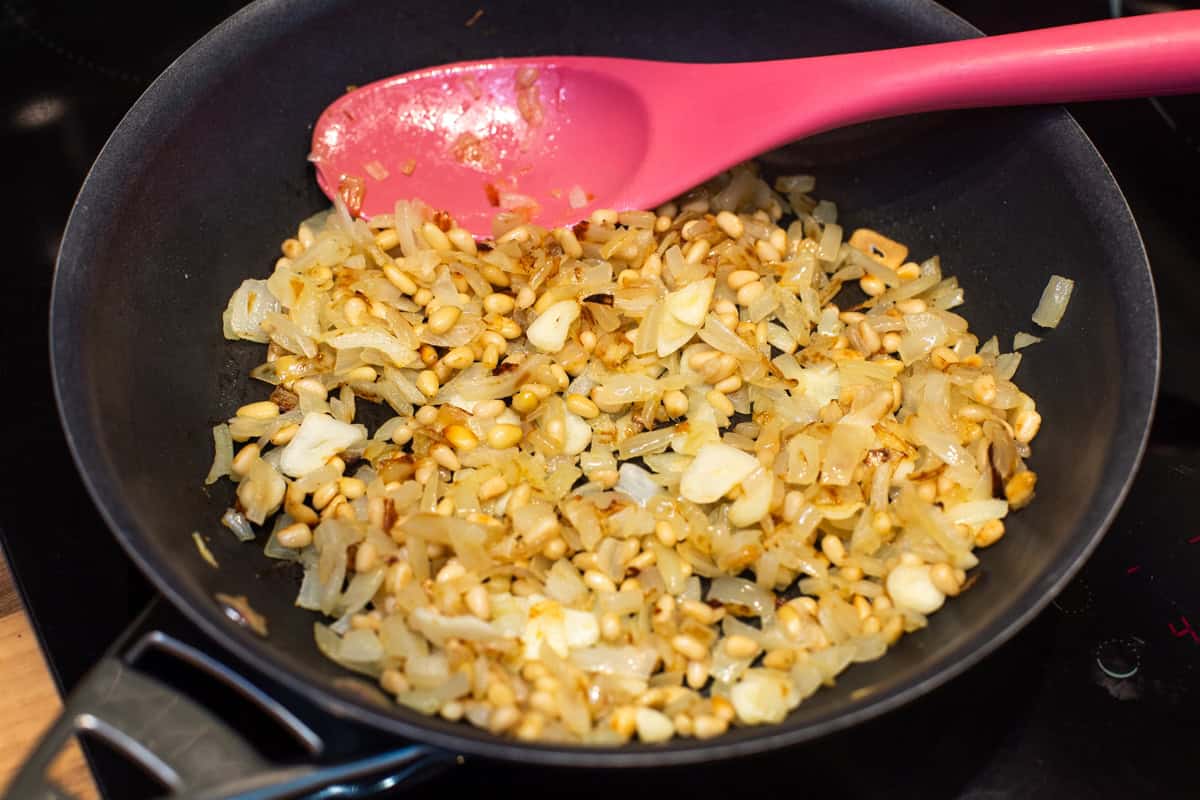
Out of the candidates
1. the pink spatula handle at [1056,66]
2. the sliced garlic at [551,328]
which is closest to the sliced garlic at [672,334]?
the sliced garlic at [551,328]

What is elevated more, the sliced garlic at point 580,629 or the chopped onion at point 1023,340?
the chopped onion at point 1023,340

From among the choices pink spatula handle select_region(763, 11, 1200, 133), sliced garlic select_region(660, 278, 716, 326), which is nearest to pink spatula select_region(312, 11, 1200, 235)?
pink spatula handle select_region(763, 11, 1200, 133)

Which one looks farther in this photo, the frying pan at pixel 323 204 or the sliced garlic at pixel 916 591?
the sliced garlic at pixel 916 591

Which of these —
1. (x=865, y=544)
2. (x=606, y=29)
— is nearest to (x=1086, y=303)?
(x=865, y=544)

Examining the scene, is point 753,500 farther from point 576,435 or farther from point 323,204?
point 323,204

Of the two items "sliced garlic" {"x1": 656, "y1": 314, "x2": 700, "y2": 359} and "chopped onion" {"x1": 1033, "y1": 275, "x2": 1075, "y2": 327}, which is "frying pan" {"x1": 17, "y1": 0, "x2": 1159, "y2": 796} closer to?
"chopped onion" {"x1": 1033, "y1": 275, "x2": 1075, "y2": 327}

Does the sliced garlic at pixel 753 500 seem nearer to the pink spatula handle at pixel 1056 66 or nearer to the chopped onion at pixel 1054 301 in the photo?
the chopped onion at pixel 1054 301
